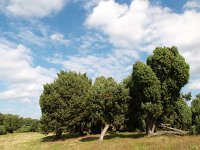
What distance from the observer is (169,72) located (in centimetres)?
4397

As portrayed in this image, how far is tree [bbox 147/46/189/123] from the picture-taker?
43.3m

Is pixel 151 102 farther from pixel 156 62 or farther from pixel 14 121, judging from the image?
pixel 14 121

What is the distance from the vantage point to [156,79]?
4347 cm

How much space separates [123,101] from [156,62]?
7720mm

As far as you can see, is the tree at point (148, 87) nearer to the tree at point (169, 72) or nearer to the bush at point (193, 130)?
the tree at point (169, 72)

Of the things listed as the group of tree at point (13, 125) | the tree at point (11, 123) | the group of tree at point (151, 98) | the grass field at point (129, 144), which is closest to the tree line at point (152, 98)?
the group of tree at point (151, 98)

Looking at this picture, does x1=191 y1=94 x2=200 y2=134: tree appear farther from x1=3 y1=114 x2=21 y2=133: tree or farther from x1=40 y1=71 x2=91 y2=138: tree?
x1=3 y1=114 x2=21 y2=133: tree

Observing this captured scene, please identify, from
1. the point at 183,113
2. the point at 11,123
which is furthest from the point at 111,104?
the point at 11,123

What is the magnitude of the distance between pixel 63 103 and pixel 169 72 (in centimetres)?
2283

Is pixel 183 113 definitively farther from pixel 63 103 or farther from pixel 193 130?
pixel 63 103

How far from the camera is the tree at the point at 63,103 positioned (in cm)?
5794

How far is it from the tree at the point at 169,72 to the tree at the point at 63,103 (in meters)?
19.5

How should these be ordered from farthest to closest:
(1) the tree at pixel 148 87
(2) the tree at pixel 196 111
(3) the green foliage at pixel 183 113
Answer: (3) the green foliage at pixel 183 113, (2) the tree at pixel 196 111, (1) the tree at pixel 148 87

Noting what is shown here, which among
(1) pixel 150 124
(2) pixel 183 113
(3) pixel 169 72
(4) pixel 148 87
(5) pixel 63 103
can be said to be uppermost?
(3) pixel 169 72
